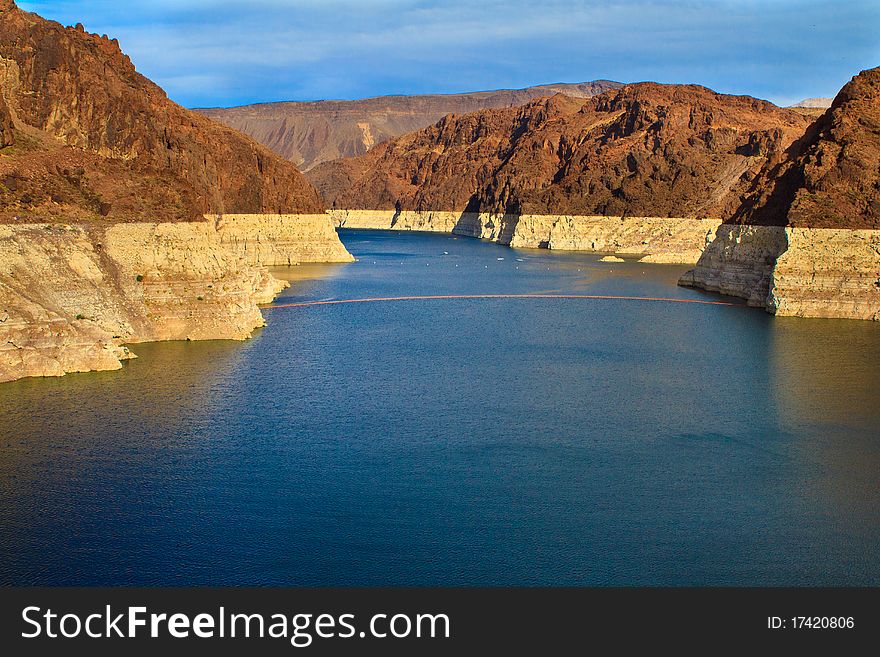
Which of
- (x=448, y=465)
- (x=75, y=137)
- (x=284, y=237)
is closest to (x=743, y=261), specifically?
(x=75, y=137)

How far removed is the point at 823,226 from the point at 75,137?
48.0 m

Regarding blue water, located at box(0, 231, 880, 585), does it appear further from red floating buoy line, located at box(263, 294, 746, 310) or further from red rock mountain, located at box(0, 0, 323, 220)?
red floating buoy line, located at box(263, 294, 746, 310)

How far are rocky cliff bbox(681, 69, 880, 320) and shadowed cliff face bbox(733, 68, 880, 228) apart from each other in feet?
0.21

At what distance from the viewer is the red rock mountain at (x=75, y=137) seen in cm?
4394

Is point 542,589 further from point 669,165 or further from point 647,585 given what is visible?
point 669,165

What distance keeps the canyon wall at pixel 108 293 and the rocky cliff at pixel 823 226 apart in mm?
35476

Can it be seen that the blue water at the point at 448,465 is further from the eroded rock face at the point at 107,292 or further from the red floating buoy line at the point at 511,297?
the red floating buoy line at the point at 511,297

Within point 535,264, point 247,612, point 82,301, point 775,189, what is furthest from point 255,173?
point 247,612

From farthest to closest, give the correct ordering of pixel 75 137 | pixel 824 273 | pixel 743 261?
pixel 743 261, pixel 824 273, pixel 75 137

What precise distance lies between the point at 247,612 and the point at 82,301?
27.0 m

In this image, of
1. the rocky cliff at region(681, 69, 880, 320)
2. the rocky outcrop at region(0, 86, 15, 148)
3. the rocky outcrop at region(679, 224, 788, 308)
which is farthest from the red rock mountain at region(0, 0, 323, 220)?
the rocky outcrop at region(679, 224, 788, 308)

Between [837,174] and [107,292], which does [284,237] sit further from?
[107,292]

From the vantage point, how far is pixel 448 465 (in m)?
25.9

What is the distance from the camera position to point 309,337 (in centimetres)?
4978
